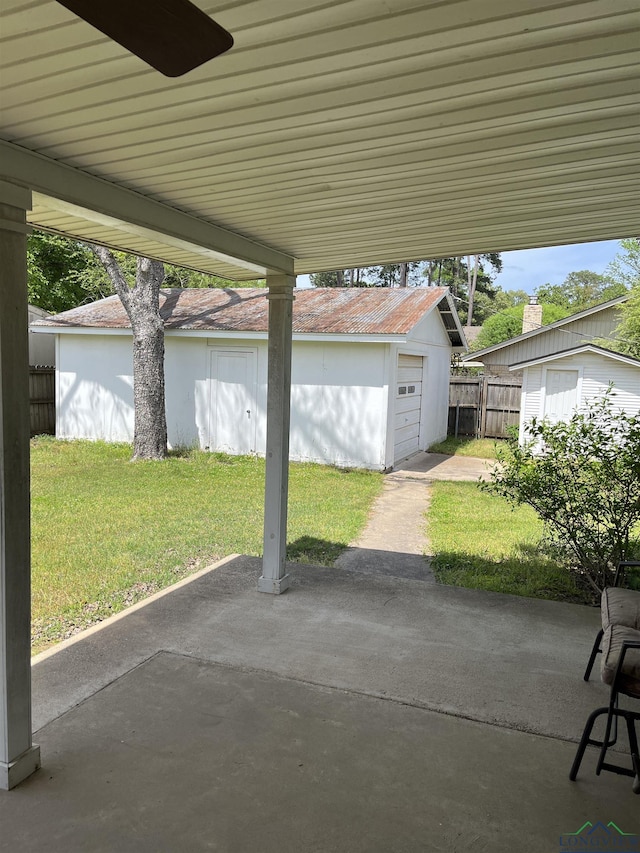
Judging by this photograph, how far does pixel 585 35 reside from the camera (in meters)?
1.66

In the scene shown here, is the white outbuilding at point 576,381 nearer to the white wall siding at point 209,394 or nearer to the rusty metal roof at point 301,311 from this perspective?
the rusty metal roof at point 301,311

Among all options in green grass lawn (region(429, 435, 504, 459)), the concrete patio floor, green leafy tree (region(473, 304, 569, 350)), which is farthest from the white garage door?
green leafy tree (region(473, 304, 569, 350))

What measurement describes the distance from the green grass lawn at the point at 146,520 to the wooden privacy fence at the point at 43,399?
2.38m

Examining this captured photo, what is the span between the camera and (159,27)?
120cm

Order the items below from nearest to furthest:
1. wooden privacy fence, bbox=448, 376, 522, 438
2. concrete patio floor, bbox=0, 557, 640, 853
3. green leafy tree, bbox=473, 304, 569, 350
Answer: concrete patio floor, bbox=0, 557, 640, 853, wooden privacy fence, bbox=448, 376, 522, 438, green leafy tree, bbox=473, 304, 569, 350

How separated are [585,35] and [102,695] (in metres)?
3.56

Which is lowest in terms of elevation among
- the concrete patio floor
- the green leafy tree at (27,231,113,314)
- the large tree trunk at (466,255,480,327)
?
the concrete patio floor

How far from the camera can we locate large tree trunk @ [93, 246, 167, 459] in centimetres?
1120

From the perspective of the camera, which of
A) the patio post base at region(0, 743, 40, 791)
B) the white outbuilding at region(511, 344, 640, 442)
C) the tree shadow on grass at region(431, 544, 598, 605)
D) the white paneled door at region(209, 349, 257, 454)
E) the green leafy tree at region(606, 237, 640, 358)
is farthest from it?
the green leafy tree at region(606, 237, 640, 358)

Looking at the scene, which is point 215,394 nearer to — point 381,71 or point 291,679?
point 291,679

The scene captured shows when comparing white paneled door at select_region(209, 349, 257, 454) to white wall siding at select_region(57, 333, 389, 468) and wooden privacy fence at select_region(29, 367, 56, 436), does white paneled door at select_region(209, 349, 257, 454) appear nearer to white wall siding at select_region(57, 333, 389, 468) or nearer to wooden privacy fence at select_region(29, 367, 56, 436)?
white wall siding at select_region(57, 333, 389, 468)

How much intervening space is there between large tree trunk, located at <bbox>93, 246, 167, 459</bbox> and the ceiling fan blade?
10.4 meters

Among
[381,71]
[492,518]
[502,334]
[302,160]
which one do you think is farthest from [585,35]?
[502,334]

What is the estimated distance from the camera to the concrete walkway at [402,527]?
19.5 ft
